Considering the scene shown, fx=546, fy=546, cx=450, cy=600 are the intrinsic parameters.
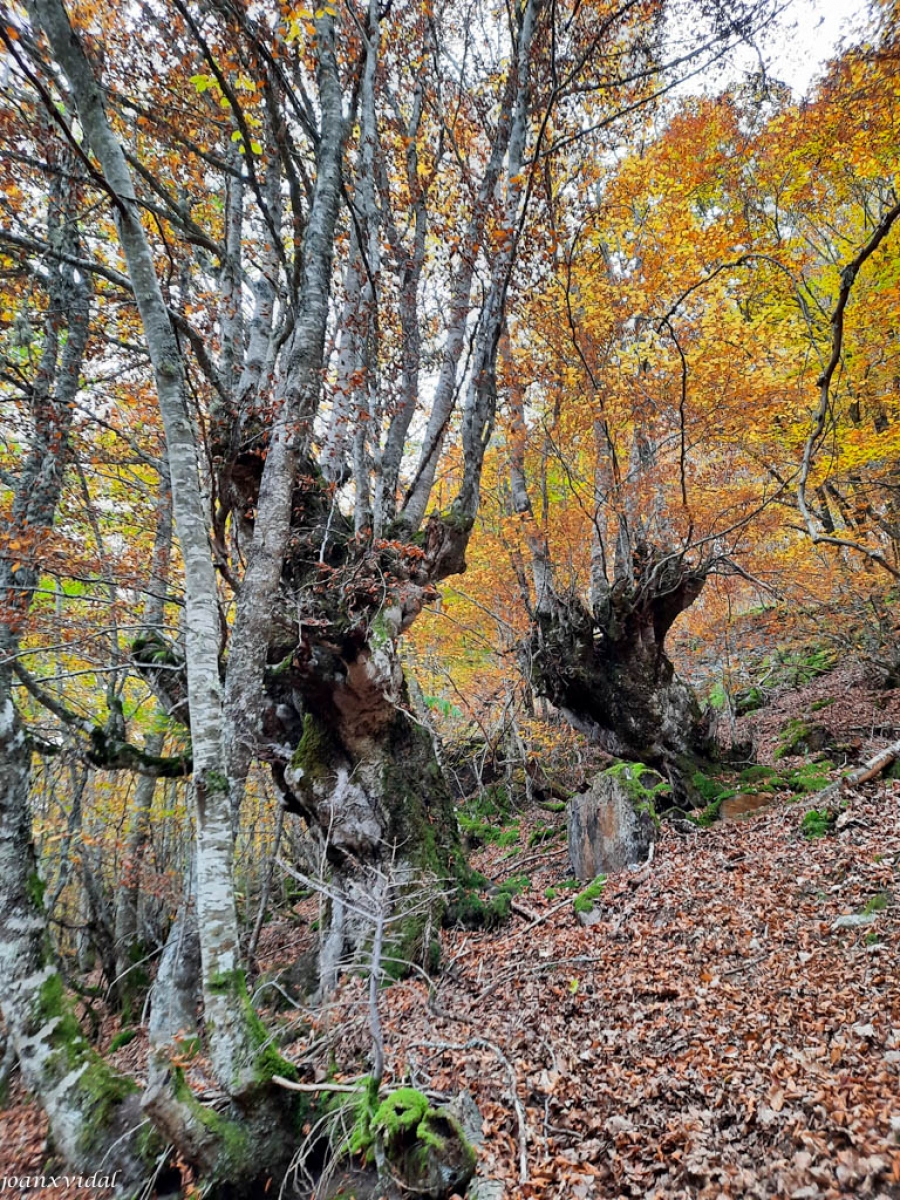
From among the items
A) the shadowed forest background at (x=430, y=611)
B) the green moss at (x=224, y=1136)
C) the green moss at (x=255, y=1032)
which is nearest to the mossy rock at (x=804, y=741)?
the shadowed forest background at (x=430, y=611)

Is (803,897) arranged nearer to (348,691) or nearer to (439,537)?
(348,691)

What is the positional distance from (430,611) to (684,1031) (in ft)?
16.1

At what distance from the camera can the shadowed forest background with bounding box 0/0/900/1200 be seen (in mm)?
3070

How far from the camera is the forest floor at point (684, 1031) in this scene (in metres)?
2.54

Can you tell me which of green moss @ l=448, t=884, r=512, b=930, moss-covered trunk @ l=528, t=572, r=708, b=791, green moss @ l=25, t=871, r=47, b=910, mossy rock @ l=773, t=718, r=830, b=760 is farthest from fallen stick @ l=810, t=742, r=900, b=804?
green moss @ l=25, t=871, r=47, b=910

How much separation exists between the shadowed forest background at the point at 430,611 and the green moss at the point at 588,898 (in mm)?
76

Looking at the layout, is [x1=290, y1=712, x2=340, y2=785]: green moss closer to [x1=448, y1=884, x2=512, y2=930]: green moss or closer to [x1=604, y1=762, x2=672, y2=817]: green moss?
[x1=448, y1=884, x2=512, y2=930]: green moss

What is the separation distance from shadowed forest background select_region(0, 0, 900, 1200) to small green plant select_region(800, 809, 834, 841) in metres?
0.05

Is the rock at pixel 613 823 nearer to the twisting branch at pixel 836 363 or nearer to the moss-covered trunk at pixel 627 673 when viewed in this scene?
the moss-covered trunk at pixel 627 673

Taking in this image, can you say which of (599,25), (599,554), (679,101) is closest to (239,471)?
(599,554)

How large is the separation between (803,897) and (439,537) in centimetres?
502

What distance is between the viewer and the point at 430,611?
7.25 meters

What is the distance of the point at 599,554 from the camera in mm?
9469

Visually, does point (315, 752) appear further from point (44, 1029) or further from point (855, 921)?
point (855, 921)
